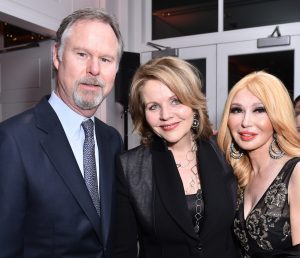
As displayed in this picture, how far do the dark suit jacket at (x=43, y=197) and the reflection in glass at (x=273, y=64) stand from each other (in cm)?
274

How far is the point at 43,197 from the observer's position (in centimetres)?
130

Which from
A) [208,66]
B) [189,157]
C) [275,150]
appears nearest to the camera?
[275,150]

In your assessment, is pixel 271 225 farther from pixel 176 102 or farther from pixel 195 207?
pixel 176 102

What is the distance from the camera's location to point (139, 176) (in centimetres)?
168

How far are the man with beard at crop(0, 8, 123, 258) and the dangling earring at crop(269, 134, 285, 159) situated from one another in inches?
30.8

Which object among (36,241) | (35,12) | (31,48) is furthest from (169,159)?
(31,48)

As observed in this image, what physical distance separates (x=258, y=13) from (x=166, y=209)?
9.56ft

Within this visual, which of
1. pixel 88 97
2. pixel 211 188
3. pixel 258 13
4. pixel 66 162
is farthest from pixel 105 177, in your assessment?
pixel 258 13

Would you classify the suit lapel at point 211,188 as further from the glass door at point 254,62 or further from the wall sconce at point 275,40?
the wall sconce at point 275,40

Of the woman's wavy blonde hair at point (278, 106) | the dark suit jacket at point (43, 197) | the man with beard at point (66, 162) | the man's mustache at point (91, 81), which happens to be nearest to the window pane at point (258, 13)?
the woman's wavy blonde hair at point (278, 106)

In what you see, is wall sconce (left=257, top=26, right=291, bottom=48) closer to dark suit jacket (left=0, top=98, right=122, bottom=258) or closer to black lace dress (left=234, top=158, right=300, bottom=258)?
black lace dress (left=234, top=158, right=300, bottom=258)

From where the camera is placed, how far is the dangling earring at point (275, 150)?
66.9 inches

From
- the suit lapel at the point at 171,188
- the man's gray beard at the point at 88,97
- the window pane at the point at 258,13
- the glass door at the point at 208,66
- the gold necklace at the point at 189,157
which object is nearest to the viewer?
the man's gray beard at the point at 88,97

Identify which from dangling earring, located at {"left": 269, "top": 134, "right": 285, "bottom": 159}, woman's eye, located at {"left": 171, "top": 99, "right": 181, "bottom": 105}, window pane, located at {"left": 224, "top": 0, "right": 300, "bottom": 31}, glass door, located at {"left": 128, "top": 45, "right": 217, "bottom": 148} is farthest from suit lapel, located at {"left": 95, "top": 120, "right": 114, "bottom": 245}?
window pane, located at {"left": 224, "top": 0, "right": 300, "bottom": 31}
